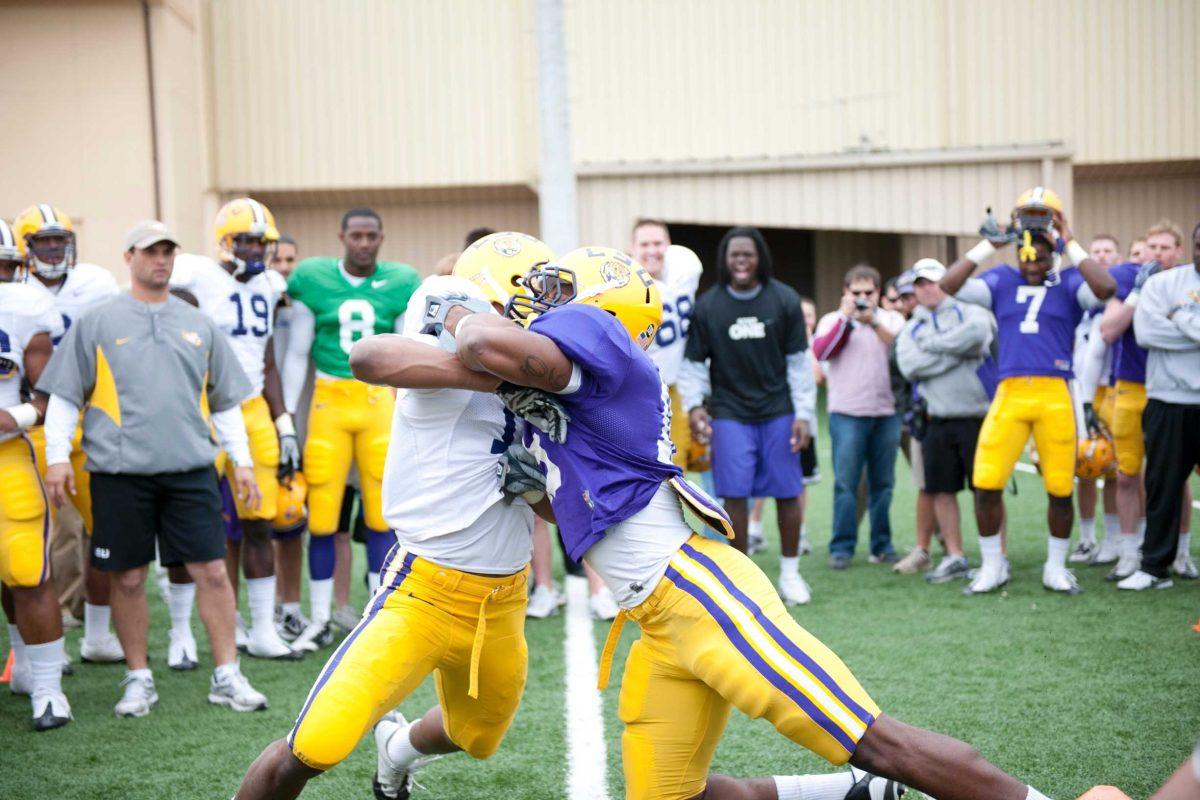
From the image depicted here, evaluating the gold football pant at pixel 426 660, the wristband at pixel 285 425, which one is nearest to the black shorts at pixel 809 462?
the wristband at pixel 285 425

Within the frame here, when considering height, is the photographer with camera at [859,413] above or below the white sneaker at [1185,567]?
above

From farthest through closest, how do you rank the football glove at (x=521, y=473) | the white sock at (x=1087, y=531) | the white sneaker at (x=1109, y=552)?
1. the white sock at (x=1087, y=531)
2. the white sneaker at (x=1109, y=552)
3. the football glove at (x=521, y=473)

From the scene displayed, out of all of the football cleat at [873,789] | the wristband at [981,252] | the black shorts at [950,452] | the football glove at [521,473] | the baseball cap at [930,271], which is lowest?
the football cleat at [873,789]

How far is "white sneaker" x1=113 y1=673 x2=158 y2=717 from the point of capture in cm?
561

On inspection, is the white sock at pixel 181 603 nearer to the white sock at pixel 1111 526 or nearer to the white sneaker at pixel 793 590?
the white sneaker at pixel 793 590

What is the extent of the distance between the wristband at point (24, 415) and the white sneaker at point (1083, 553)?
21.7 feet

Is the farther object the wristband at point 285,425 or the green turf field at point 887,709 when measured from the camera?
the wristband at point 285,425

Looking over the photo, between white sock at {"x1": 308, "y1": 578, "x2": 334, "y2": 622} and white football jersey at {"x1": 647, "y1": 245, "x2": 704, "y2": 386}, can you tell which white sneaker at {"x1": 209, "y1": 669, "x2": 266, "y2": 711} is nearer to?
white sock at {"x1": 308, "y1": 578, "x2": 334, "y2": 622}

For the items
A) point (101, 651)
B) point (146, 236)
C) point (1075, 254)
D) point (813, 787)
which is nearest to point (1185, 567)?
point (1075, 254)

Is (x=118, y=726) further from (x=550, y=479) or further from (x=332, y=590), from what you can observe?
(x=550, y=479)

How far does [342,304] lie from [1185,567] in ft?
17.7

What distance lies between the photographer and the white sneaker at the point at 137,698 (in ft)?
18.4

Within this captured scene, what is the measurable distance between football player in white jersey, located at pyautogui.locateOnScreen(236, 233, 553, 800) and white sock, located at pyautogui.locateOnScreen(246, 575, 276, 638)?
3086 mm

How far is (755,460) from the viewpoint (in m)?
7.61
